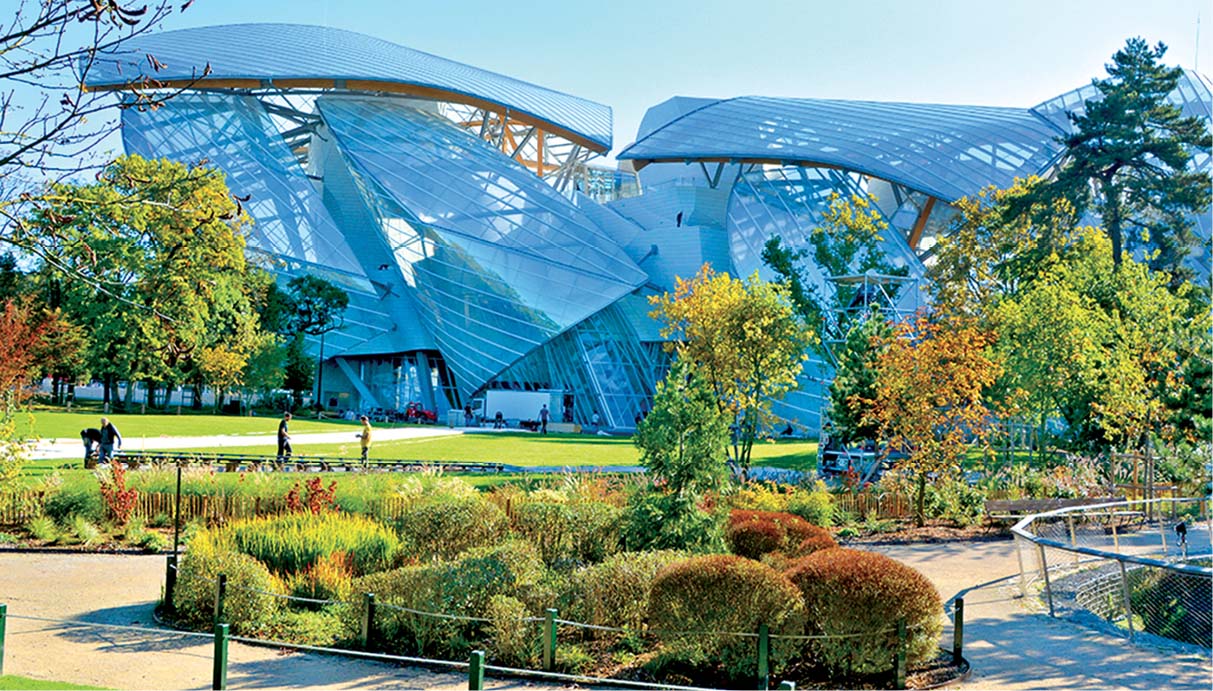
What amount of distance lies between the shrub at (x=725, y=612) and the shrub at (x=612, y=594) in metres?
0.95

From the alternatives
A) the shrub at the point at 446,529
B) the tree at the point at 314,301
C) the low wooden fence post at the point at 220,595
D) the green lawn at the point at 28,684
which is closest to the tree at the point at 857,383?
the shrub at the point at 446,529

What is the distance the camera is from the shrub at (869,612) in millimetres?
10641

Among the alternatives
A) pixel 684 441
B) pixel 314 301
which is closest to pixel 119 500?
pixel 684 441

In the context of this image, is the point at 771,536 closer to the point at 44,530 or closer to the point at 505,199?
the point at 44,530

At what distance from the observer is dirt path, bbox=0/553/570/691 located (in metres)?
9.95

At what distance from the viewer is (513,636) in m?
10.9

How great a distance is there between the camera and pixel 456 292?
6356 cm

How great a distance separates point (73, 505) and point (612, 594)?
37.9 feet

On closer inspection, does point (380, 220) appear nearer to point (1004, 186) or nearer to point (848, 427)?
point (1004, 186)

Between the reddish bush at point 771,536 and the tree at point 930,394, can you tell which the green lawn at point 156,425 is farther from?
the reddish bush at point 771,536

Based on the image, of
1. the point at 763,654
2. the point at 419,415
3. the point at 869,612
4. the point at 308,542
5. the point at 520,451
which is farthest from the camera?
the point at 419,415

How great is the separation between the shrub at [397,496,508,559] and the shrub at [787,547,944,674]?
557cm

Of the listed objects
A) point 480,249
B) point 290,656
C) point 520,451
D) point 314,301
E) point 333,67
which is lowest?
point 290,656

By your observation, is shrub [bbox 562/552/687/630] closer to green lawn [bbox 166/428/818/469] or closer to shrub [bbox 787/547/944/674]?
shrub [bbox 787/547/944/674]
